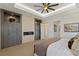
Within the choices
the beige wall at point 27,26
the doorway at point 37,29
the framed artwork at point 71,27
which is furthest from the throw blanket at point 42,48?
the doorway at point 37,29

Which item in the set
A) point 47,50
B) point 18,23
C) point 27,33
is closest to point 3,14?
point 18,23

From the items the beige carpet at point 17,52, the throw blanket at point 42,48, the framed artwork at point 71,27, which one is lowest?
the beige carpet at point 17,52

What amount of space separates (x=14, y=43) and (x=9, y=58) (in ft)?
17.4

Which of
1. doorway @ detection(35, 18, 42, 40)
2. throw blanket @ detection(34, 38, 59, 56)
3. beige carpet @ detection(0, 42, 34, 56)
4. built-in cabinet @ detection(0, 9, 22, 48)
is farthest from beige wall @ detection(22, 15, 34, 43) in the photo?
throw blanket @ detection(34, 38, 59, 56)

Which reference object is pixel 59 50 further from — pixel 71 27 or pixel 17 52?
pixel 17 52

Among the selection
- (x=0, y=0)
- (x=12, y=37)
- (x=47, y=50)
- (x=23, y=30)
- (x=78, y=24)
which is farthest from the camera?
(x=23, y=30)

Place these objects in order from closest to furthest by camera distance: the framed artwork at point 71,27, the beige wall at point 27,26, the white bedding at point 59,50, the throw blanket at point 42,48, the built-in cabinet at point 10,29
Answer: the white bedding at point 59,50 < the throw blanket at point 42,48 < the framed artwork at point 71,27 < the built-in cabinet at point 10,29 < the beige wall at point 27,26

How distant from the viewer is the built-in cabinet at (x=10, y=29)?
16.9 ft

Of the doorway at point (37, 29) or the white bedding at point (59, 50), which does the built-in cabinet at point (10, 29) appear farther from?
the white bedding at point (59, 50)

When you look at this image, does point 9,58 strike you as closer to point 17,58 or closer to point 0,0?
point 17,58

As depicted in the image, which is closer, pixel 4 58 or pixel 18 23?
pixel 4 58

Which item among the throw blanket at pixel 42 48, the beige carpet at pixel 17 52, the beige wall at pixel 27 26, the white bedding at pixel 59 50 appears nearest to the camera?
the white bedding at pixel 59 50

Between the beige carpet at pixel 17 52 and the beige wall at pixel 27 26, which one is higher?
the beige wall at pixel 27 26

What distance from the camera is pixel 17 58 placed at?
101cm
